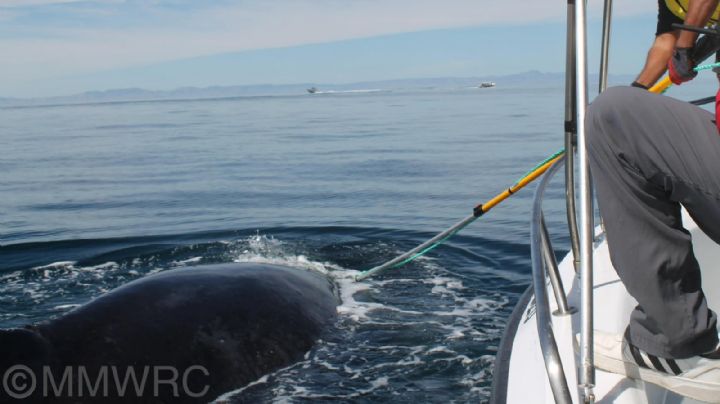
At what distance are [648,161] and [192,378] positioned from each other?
2.92 m

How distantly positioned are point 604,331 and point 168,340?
2.48 m

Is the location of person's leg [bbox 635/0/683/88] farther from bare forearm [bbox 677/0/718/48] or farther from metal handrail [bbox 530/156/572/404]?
metal handrail [bbox 530/156/572/404]

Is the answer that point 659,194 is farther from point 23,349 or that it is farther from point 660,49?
point 23,349

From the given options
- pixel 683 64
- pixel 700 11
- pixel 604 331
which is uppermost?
pixel 700 11

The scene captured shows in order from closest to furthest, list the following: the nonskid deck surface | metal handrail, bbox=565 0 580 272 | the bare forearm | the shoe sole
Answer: the shoe sole, the nonskid deck surface, metal handrail, bbox=565 0 580 272, the bare forearm

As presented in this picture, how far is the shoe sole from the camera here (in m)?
2.38

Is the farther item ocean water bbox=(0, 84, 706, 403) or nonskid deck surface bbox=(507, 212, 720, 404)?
ocean water bbox=(0, 84, 706, 403)

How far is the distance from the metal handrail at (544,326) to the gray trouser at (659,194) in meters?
0.34

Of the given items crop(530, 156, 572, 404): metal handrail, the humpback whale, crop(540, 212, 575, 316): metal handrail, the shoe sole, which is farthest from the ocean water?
the shoe sole

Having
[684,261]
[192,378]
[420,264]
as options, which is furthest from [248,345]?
[420,264]

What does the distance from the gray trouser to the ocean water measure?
267cm

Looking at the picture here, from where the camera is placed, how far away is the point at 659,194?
231cm

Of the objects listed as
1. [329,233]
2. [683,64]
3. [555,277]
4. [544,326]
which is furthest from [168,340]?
[329,233]

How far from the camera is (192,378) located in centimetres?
421
